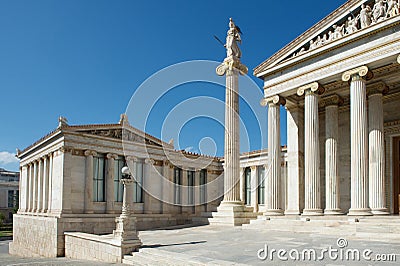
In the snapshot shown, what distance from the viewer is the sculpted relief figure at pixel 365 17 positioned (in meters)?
21.5

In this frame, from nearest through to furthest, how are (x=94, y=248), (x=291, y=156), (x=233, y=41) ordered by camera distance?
(x=94, y=248)
(x=291, y=156)
(x=233, y=41)

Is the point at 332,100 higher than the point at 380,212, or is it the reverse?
the point at 332,100

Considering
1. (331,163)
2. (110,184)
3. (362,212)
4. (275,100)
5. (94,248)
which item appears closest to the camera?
(94,248)

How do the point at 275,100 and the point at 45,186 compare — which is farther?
the point at 45,186

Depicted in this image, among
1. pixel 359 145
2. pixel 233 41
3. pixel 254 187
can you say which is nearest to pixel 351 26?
pixel 359 145

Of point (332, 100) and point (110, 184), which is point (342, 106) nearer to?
point (332, 100)

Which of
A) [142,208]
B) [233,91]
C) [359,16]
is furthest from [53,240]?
[359,16]

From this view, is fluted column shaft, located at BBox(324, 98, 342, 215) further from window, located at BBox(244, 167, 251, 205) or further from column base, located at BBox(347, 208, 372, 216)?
window, located at BBox(244, 167, 251, 205)

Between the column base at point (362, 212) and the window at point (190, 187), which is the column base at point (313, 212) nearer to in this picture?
the column base at point (362, 212)

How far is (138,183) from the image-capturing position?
32500mm

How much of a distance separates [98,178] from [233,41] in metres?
14.1

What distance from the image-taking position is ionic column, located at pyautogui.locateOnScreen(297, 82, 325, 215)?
23.3 meters

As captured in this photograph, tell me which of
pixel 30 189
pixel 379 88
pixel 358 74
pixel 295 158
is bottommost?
pixel 30 189

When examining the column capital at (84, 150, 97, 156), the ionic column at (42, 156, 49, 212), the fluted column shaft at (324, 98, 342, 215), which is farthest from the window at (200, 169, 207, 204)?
the fluted column shaft at (324, 98, 342, 215)
